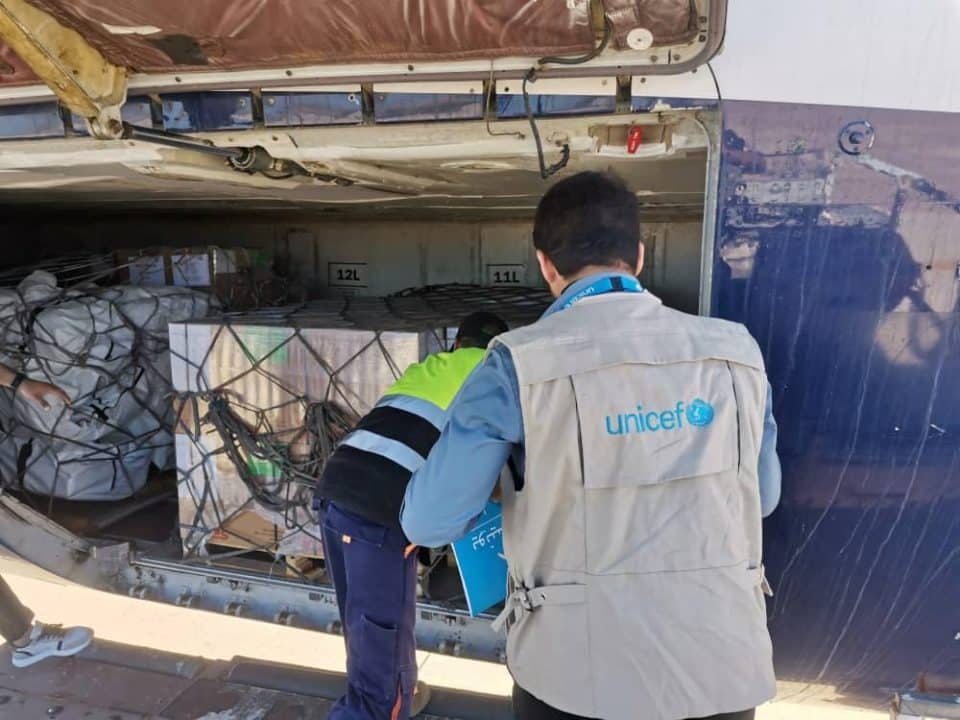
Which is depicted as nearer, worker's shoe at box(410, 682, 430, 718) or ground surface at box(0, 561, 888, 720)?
worker's shoe at box(410, 682, 430, 718)

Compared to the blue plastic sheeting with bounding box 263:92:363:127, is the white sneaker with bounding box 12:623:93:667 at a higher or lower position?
lower

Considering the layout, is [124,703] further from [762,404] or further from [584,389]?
[762,404]

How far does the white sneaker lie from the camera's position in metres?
2.87

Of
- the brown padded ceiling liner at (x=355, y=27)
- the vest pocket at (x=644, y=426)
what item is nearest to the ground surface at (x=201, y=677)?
the vest pocket at (x=644, y=426)

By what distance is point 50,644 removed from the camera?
115 inches

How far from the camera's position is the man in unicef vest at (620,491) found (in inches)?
45.5

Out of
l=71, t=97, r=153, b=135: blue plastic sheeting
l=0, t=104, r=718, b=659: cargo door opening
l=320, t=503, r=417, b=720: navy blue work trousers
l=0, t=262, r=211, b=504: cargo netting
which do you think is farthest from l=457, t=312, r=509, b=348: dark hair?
l=0, t=262, r=211, b=504: cargo netting

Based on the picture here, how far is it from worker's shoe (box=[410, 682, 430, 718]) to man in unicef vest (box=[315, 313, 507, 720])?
42 centimetres

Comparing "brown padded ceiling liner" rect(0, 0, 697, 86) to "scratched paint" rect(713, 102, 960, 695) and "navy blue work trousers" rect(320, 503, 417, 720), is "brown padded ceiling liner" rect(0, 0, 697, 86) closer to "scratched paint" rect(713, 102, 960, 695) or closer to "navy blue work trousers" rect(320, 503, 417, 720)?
"scratched paint" rect(713, 102, 960, 695)

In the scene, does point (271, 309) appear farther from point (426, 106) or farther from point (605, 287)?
point (605, 287)

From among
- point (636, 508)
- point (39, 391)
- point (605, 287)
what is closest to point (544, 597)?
point (636, 508)

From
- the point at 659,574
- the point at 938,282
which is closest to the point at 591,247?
the point at 659,574

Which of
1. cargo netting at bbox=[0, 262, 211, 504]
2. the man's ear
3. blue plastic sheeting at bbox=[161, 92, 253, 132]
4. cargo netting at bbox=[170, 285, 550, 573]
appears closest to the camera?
the man's ear

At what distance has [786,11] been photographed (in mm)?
1435
